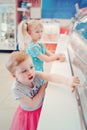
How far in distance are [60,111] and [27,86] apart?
0.54 m

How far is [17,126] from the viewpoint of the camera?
58.1 inches

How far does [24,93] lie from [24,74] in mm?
148

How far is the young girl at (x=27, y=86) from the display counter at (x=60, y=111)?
4.1 inches

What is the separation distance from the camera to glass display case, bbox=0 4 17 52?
5.77 m

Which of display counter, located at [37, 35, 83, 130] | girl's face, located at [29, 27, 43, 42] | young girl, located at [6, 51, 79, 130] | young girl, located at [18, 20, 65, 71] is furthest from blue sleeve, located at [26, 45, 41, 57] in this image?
display counter, located at [37, 35, 83, 130]

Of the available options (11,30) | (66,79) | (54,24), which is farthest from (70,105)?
(11,30)

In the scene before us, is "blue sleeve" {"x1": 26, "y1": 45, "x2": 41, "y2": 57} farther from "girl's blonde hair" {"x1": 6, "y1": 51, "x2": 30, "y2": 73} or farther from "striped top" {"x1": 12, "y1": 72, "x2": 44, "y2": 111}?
"girl's blonde hair" {"x1": 6, "y1": 51, "x2": 30, "y2": 73}

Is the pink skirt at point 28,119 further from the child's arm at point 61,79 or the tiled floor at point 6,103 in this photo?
the tiled floor at point 6,103

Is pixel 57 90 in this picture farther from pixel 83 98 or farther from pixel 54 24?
pixel 54 24

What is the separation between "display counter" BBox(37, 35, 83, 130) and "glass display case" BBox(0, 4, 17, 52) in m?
4.84

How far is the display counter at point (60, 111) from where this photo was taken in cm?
79

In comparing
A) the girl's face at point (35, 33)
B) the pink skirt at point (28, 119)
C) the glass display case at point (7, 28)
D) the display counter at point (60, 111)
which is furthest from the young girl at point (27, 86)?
the glass display case at point (7, 28)

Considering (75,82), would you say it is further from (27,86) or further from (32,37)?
(32,37)

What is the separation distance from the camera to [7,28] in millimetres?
5961
